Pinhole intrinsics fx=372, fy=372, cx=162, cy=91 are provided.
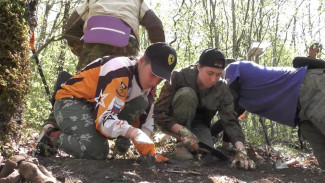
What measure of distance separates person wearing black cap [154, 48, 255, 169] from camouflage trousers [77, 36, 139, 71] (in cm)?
61

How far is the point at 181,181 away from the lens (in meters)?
2.45

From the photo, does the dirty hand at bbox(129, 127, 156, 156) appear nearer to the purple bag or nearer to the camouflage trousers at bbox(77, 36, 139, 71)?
the purple bag

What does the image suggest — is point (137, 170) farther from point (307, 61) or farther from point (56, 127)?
point (307, 61)

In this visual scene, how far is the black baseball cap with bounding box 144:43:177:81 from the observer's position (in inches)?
108

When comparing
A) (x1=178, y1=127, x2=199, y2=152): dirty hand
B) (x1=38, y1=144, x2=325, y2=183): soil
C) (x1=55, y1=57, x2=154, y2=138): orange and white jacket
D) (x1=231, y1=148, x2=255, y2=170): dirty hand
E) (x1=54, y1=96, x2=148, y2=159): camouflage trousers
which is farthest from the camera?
(x1=178, y1=127, x2=199, y2=152): dirty hand

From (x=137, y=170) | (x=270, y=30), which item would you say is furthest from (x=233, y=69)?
(x=270, y=30)

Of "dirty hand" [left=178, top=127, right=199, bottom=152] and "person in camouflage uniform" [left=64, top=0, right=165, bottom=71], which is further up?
"person in camouflage uniform" [left=64, top=0, right=165, bottom=71]

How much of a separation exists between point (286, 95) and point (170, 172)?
5.60 ft

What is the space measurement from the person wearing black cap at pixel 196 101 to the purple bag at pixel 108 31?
2.11 feet

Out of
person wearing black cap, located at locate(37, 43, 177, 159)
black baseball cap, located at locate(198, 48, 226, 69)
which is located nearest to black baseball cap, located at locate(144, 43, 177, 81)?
person wearing black cap, located at locate(37, 43, 177, 159)

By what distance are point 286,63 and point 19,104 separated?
46.6 feet

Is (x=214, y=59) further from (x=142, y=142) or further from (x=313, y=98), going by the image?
(x=142, y=142)

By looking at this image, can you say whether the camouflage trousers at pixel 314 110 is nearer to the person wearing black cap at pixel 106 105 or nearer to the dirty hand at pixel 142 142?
the person wearing black cap at pixel 106 105

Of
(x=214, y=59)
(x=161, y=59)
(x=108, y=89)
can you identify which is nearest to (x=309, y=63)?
(x=214, y=59)
